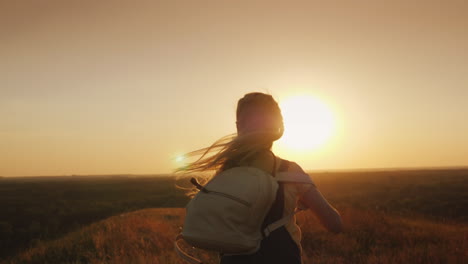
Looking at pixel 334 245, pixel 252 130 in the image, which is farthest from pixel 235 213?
pixel 334 245

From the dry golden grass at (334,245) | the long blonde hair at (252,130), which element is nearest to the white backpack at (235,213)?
A: the long blonde hair at (252,130)

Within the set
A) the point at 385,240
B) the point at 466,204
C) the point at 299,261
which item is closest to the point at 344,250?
the point at 385,240

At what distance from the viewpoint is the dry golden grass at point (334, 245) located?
6.12m

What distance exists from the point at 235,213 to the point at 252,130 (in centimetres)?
53

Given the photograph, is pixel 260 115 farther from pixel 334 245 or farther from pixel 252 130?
pixel 334 245

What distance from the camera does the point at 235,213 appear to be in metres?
→ 1.90

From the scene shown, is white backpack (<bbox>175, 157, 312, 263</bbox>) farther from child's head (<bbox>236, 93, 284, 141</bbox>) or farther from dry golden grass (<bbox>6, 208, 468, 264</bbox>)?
dry golden grass (<bbox>6, 208, 468, 264</bbox>)

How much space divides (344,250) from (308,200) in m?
5.30

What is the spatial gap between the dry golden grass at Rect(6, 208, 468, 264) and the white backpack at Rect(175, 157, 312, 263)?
403 centimetres

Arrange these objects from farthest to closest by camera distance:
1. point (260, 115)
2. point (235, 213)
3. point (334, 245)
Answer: point (334, 245) < point (260, 115) < point (235, 213)

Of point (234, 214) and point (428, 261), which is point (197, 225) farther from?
point (428, 261)

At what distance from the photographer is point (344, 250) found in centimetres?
679

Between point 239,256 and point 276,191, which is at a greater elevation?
point 276,191

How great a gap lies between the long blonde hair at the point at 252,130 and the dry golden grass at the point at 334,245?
3985 millimetres
